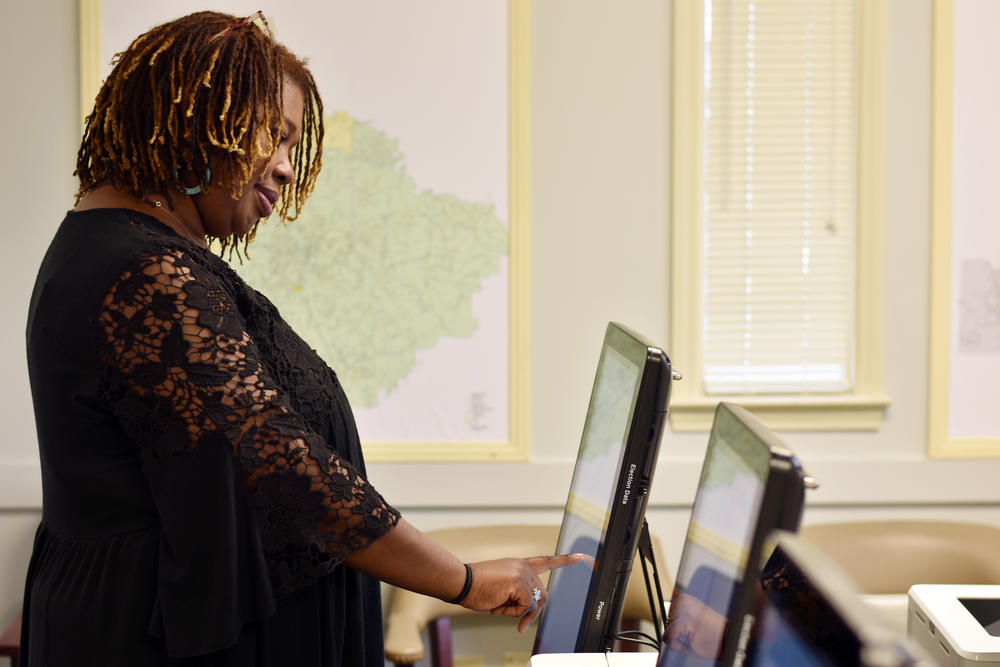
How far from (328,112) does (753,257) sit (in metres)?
1.33

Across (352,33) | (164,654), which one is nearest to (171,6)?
(352,33)

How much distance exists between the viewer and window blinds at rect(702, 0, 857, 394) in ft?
9.36

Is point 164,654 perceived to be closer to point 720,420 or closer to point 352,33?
point 720,420

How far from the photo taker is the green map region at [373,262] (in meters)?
2.83

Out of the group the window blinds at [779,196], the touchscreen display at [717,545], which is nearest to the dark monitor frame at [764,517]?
the touchscreen display at [717,545]

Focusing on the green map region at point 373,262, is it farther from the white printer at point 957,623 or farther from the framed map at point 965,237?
the white printer at point 957,623

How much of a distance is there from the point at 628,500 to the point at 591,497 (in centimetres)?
16

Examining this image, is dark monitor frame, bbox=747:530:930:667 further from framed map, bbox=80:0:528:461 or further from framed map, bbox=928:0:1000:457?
framed map, bbox=928:0:1000:457

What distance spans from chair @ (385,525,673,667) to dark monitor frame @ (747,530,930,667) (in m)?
1.73

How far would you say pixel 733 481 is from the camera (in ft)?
2.72

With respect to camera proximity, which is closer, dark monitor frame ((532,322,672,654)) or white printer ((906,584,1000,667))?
dark monitor frame ((532,322,672,654))

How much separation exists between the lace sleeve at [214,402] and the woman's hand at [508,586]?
17 cm

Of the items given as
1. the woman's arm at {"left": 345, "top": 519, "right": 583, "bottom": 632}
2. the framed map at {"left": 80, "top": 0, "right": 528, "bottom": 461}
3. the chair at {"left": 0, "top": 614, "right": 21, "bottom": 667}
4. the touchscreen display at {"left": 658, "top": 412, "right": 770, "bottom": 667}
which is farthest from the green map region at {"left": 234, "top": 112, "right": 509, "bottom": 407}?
the touchscreen display at {"left": 658, "top": 412, "right": 770, "bottom": 667}

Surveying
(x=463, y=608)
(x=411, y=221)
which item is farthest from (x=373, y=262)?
(x=463, y=608)
